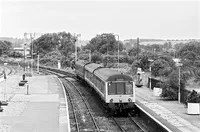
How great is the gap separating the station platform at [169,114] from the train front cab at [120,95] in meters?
1.46

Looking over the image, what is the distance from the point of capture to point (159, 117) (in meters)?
19.8

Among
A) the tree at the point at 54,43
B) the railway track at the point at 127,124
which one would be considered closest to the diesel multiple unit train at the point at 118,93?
the railway track at the point at 127,124

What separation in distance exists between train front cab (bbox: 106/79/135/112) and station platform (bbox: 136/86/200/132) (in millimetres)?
1459

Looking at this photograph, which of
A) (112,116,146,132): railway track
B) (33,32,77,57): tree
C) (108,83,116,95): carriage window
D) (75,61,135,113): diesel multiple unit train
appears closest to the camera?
(112,116,146,132): railway track

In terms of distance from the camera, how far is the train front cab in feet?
69.6

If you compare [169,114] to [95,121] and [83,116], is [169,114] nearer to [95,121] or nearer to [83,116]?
[95,121]

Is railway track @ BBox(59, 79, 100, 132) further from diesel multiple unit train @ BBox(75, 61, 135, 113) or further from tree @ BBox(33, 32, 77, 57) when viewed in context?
tree @ BBox(33, 32, 77, 57)

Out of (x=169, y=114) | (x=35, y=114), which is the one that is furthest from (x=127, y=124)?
(x=35, y=114)

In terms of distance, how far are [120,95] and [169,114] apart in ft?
10.5

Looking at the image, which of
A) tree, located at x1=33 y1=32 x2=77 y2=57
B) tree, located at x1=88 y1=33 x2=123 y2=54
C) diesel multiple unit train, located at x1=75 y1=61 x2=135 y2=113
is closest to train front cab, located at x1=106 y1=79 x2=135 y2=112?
diesel multiple unit train, located at x1=75 y1=61 x2=135 y2=113

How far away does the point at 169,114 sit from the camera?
21.2m

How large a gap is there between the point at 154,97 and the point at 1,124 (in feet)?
49.2

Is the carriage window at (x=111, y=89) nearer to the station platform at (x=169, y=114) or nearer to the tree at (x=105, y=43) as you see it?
the station platform at (x=169, y=114)

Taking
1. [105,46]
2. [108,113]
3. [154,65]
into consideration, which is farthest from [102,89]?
[105,46]
